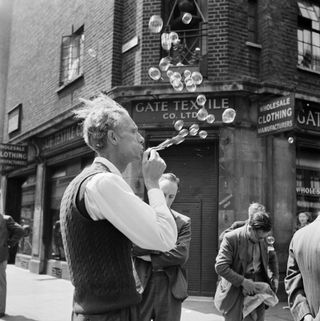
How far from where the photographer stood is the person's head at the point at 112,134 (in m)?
2.16

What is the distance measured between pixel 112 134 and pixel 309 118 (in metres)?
8.31

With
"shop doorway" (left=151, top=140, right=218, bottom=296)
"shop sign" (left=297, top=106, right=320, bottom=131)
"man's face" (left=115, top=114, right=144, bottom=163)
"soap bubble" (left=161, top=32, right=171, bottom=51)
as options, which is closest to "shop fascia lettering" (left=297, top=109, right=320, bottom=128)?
"shop sign" (left=297, top=106, right=320, bottom=131)

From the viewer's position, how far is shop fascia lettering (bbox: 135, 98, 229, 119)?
9.34 metres

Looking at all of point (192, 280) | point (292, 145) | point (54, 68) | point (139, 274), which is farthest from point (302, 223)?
point (54, 68)

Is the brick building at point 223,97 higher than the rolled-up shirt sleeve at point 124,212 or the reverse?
higher

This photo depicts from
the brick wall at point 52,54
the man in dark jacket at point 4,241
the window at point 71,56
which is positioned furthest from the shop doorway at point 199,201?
the window at point 71,56

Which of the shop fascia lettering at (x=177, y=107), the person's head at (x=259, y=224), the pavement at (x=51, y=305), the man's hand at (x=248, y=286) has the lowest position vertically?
the pavement at (x=51, y=305)

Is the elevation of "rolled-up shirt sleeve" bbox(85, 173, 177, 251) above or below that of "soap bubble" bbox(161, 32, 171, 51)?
below

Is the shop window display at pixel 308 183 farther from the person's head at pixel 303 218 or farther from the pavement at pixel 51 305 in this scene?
the pavement at pixel 51 305

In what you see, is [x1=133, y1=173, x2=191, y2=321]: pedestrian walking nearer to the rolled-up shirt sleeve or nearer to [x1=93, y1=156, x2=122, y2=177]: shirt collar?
[x1=93, y1=156, x2=122, y2=177]: shirt collar

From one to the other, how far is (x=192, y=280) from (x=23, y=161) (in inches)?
306

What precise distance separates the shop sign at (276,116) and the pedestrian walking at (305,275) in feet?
18.7

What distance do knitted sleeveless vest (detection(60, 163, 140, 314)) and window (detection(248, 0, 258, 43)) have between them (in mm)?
8830

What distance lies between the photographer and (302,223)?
8930 millimetres
